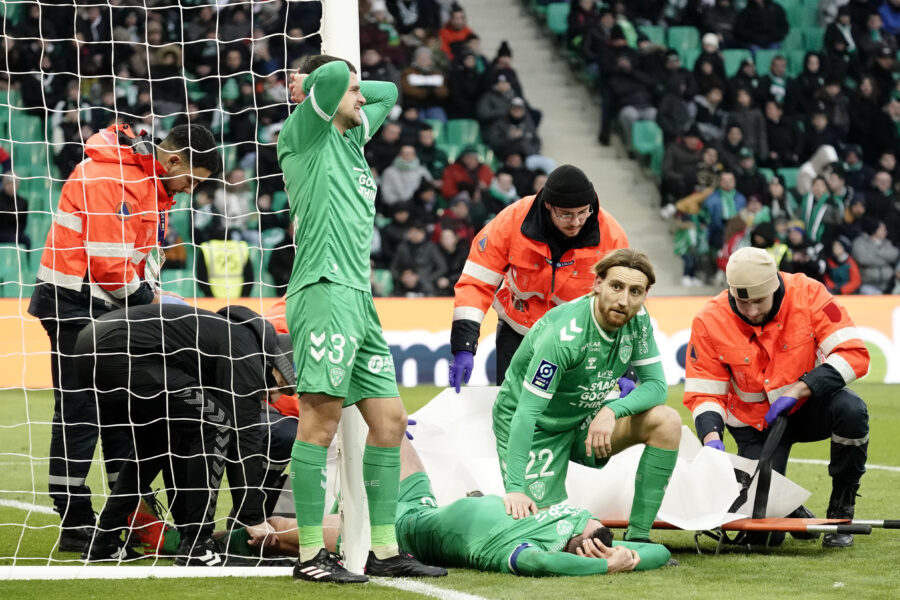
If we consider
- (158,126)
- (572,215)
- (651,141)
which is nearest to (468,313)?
(572,215)

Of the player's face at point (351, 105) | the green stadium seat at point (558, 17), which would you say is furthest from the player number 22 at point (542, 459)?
the green stadium seat at point (558, 17)

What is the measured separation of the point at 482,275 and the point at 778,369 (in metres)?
1.49

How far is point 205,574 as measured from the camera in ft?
16.3

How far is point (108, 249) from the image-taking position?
19.5 feet

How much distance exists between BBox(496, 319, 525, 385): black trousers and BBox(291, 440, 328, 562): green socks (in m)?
1.96

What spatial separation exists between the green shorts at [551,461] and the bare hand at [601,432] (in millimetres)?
164

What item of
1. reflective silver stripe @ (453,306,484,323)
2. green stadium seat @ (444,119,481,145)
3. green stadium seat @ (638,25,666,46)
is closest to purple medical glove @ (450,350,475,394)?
reflective silver stripe @ (453,306,484,323)

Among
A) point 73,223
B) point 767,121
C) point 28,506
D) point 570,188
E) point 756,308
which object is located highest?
point 767,121

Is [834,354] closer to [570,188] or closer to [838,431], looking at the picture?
[838,431]

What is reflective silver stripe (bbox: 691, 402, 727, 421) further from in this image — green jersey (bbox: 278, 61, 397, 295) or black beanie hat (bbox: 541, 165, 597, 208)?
green jersey (bbox: 278, 61, 397, 295)

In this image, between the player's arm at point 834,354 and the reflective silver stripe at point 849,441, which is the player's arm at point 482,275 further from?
the reflective silver stripe at point 849,441

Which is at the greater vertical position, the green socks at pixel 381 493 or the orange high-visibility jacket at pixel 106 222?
the orange high-visibility jacket at pixel 106 222

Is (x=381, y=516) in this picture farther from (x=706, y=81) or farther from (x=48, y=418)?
(x=706, y=81)

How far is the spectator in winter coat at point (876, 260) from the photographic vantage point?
1577cm
